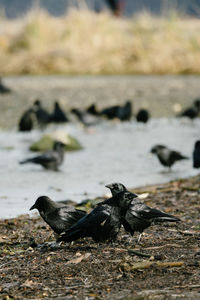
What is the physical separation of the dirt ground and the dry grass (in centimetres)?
2028

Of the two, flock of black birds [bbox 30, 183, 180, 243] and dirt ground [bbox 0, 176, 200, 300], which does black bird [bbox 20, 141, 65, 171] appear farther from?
flock of black birds [bbox 30, 183, 180, 243]

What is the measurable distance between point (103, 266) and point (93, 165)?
5.19 metres

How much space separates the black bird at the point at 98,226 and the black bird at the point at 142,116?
29.0 ft

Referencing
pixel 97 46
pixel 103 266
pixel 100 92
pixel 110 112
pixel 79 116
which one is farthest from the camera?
pixel 97 46

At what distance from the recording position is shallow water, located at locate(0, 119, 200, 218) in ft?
24.4

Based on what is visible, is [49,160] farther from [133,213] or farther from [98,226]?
[98,226]

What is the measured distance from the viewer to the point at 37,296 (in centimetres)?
369

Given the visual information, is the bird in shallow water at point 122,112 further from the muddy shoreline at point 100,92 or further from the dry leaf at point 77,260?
the dry leaf at point 77,260

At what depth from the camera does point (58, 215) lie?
4992 millimetres

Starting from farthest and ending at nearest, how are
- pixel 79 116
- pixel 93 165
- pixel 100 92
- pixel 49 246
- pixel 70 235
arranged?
pixel 100 92 → pixel 79 116 → pixel 93 165 → pixel 49 246 → pixel 70 235

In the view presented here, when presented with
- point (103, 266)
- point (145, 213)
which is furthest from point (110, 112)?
point (103, 266)

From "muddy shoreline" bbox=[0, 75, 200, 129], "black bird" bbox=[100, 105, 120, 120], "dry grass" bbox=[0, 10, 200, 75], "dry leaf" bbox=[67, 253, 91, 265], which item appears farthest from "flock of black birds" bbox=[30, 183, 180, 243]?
"dry grass" bbox=[0, 10, 200, 75]

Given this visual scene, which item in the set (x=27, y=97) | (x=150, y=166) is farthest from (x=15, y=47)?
(x=150, y=166)

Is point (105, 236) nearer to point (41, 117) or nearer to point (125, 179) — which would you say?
point (125, 179)
